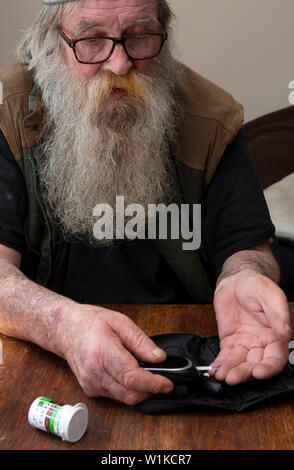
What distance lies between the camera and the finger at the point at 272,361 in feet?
3.71

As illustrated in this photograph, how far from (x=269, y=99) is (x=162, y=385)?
254 cm

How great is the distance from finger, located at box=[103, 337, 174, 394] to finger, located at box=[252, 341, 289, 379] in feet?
0.55

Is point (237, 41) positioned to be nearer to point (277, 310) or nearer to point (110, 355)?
point (277, 310)

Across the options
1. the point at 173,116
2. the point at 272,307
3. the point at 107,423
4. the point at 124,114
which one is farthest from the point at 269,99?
the point at 107,423

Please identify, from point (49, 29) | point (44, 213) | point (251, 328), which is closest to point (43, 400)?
point (251, 328)

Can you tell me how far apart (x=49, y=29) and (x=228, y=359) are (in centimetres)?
103

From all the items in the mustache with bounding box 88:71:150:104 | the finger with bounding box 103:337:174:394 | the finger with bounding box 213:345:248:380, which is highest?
the mustache with bounding box 88:71:150:104

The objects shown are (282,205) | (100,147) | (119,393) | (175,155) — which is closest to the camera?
(119,393)

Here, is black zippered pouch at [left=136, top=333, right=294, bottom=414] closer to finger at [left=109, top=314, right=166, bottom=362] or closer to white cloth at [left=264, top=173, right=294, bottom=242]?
finger at [left=109, top=314, right=166, bottom=362]

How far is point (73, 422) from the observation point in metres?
0.98

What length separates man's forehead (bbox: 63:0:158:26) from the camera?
155 cm

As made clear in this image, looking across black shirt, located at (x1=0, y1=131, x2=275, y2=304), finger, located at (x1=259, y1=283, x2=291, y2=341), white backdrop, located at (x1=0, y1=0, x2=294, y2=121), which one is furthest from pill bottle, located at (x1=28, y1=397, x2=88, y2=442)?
white backdrop, located at (x1=0, y1=0, x2=294, y2=121)

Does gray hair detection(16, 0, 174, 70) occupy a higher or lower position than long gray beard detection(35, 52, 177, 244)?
higher
